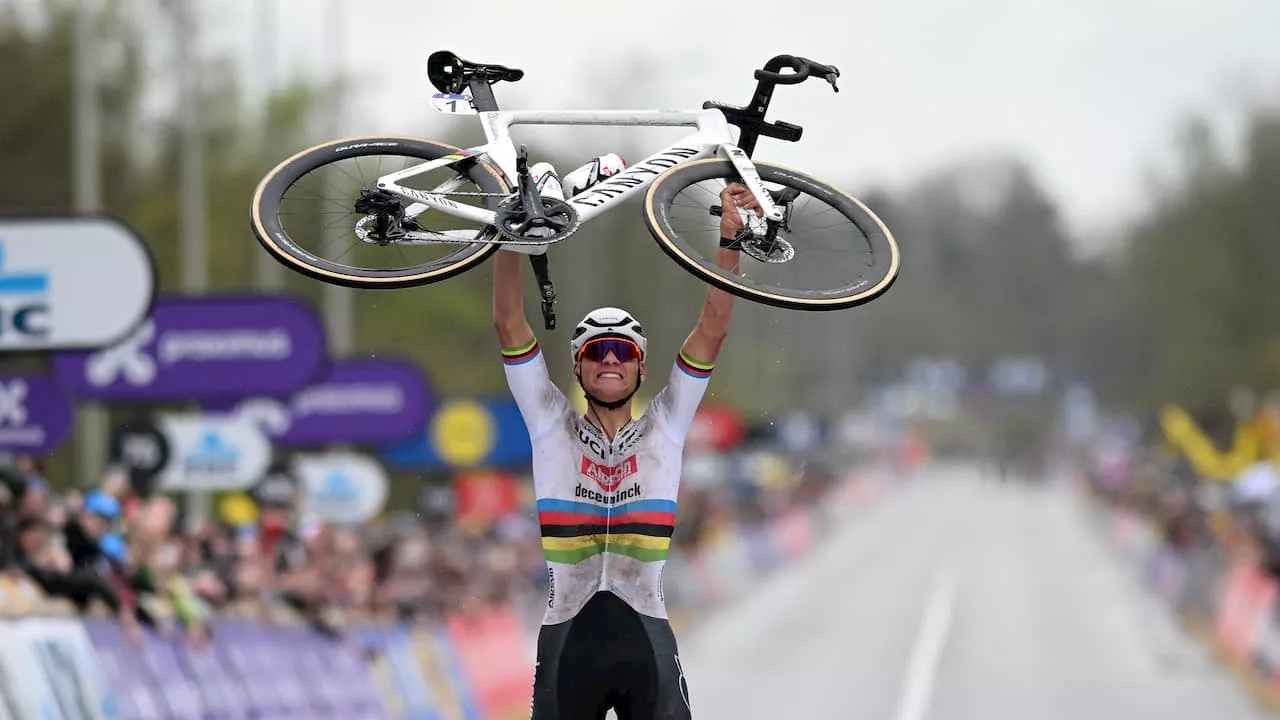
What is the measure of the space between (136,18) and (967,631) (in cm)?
2235

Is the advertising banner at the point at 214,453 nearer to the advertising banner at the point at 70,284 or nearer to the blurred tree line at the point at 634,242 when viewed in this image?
the blurred tree line at the point at 634,242

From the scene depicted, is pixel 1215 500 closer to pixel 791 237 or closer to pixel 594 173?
pixel 791 237

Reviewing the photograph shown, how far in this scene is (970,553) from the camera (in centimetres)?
5528

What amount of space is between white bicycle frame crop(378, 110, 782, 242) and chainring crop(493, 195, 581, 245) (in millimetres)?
62

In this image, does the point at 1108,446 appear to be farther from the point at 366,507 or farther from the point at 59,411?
the point at 59,411

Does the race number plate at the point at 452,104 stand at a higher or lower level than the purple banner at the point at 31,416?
higher

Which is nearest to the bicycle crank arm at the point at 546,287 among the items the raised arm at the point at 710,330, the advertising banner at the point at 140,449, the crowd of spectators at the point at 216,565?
the raised arm at the point at 710,330

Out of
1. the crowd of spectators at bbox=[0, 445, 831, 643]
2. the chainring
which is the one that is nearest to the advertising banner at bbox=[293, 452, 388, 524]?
the crowd of spectators at bbox=[0, 445, 831, 643]

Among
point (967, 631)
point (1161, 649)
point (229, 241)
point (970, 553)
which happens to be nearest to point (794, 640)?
point (967, 631)

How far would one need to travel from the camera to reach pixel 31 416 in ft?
43.2

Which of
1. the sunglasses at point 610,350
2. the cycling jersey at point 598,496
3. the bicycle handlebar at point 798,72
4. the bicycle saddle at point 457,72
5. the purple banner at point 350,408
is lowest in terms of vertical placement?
the purple banner at point 350,408

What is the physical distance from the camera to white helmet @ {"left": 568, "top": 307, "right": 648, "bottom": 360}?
626 cm

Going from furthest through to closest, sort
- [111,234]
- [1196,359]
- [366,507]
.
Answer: [1196,359] → [366,507] → [111,234]

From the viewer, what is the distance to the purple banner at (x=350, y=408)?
20.4 meters
